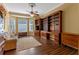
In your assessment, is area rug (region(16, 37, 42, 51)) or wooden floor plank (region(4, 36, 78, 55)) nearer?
wooden floor plank (region(4, 36, 78, 55))

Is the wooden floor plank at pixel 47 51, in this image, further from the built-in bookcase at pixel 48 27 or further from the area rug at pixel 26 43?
the built-in bookcase at pixel 48 27

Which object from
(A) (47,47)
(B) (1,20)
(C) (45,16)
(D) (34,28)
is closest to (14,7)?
(B) (1,20)

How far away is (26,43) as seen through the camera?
2.63 metres

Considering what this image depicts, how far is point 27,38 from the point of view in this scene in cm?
264

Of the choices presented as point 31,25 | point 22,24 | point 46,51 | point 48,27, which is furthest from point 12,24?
point 48,27

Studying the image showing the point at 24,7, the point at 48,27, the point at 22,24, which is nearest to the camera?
the point at 24,7

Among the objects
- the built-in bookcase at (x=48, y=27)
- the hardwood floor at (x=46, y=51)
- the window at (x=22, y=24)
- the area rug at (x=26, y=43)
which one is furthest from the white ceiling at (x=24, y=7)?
the hardwood floor at (x=46, y=51)

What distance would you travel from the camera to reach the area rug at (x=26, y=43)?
101 inches

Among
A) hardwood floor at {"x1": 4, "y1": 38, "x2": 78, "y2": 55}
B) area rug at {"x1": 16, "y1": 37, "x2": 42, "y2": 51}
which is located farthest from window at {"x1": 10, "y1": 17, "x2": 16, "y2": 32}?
hardwood floor at {"x1": 4, "y1": 38, "x2": 78, "y2": 55}

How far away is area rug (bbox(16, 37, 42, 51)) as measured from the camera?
101 inches

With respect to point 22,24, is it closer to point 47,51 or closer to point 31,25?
point 31,25

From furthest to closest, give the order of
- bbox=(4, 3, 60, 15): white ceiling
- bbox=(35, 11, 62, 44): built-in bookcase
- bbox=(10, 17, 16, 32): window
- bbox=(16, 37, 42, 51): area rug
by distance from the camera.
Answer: bbox=(35, 11, 62, 44): built-in bookcase < bbox=(16, 37, 42, 51): area rug < bbox=(10, 17, 16, 32): window < bbox=(4, 3, 60, 15): white ceiling

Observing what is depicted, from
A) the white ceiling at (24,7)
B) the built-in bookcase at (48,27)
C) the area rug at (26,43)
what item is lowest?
the area rug at (26,43)

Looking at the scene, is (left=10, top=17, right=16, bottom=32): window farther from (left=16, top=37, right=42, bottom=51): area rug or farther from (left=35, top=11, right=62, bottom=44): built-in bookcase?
(left=35, top=11, right=62, bottom=44): built-in bookcase
